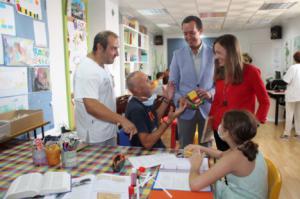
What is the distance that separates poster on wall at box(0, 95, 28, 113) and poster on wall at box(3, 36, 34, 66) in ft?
1.04

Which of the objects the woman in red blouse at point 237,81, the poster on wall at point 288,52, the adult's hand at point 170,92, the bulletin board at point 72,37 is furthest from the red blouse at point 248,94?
the poster on wall at point 288,52

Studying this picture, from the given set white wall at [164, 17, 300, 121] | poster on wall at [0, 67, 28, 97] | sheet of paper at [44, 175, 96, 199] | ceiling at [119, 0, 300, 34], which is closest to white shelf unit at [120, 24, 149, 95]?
ceiling at [119, 0, 300, 34]

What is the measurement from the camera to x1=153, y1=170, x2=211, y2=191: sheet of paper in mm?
1171

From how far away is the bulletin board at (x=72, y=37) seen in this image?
135 inches

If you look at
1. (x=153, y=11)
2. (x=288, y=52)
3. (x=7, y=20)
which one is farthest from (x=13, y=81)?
(x=288, y=52)

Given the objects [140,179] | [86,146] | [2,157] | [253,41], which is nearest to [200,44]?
[86,146]

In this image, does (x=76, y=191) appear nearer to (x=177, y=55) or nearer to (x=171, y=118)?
(x=171, y=118)

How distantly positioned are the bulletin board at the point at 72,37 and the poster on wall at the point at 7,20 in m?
0.95

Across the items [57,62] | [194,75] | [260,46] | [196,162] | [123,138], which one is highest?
[260,46]

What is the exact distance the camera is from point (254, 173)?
1.29 metres

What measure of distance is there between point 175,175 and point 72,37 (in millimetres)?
2842

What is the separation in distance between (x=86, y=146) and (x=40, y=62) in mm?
1497

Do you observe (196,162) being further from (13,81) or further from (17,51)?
(17,51)

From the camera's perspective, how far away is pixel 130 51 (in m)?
6.64
